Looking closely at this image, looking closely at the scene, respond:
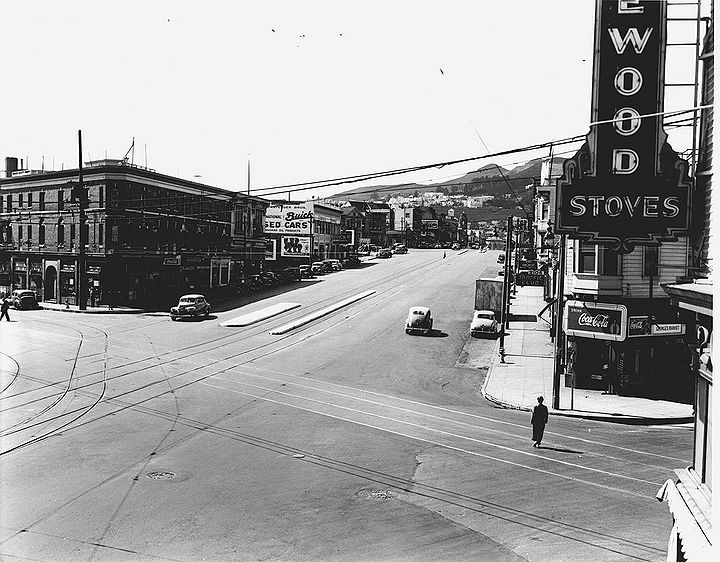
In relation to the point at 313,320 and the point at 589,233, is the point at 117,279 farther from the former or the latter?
the point at 589,233

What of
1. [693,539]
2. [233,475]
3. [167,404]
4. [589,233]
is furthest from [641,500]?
[167,404]

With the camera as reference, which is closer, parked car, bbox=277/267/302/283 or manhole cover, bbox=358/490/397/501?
manhole cover, bbox=358/490/397/501

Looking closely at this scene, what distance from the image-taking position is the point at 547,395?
27.1 meters

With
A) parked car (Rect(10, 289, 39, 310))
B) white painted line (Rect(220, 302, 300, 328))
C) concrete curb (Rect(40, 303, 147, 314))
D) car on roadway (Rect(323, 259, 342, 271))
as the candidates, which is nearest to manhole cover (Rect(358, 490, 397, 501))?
white painted line (Rect(220, 302, 300, 328))

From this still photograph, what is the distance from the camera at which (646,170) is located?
24734 millimetres

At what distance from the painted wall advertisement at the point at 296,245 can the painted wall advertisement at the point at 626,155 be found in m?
57.1

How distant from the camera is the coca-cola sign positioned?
28.0 meters

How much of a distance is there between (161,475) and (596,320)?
19615mm

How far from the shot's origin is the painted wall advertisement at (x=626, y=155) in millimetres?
24250

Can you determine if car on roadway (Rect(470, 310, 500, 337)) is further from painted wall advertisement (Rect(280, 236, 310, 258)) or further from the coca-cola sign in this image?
painted wall advertisement (Rect(280, 236, 310, 258))

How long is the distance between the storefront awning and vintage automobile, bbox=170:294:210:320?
38.4m

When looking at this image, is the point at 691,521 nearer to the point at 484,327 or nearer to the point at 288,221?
the point at 484,327

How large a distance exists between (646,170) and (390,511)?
17256 mm

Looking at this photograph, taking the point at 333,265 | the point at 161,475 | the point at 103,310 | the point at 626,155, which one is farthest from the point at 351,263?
the point at 161,475
